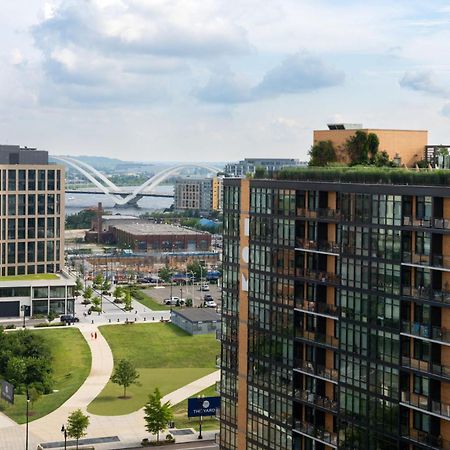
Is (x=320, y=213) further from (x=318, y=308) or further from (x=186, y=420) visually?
(x=186, y=420)

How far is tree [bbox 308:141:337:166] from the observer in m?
48.0

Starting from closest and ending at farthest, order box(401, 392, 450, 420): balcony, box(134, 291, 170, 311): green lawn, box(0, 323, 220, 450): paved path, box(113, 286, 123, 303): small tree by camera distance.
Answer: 1. box(401, 392, 450, 420): balcony
2. box(0, 323, 220, 450): paved path
3. box(134, 291, 170, 311): green lawn
4. box(113, 286, 123, 303): small tree

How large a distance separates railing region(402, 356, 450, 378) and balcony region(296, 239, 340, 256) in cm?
636

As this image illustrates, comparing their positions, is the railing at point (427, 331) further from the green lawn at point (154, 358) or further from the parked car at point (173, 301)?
the parked car at point (173, 301)

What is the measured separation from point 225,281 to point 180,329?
50267 mm

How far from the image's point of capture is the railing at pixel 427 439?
3494 centimetres

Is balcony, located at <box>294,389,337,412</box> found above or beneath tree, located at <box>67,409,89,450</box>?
above

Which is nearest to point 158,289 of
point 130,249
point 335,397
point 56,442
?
point 130,249

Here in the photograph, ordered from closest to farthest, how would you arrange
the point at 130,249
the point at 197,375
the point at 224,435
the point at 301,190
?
Answer: the point at 301,190 < the point at 224,435 < the point at 197,375 < the point at 130,249

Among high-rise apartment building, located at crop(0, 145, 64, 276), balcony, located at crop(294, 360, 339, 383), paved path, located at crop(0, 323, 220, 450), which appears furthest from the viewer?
high-rise apartment building, located at crop(0, 145, 64, 276)

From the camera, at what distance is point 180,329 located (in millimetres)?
97188

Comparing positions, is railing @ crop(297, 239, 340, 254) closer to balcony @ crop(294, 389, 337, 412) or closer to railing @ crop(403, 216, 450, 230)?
railing @ crop(403, 216, 450, 230)

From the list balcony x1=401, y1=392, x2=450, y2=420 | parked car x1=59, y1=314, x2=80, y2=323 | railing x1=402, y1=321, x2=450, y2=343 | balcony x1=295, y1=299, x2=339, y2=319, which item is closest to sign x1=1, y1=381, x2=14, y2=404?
balcony x1=295, y1=299, x2=339, y2=319

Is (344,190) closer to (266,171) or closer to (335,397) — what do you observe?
(266,171)
